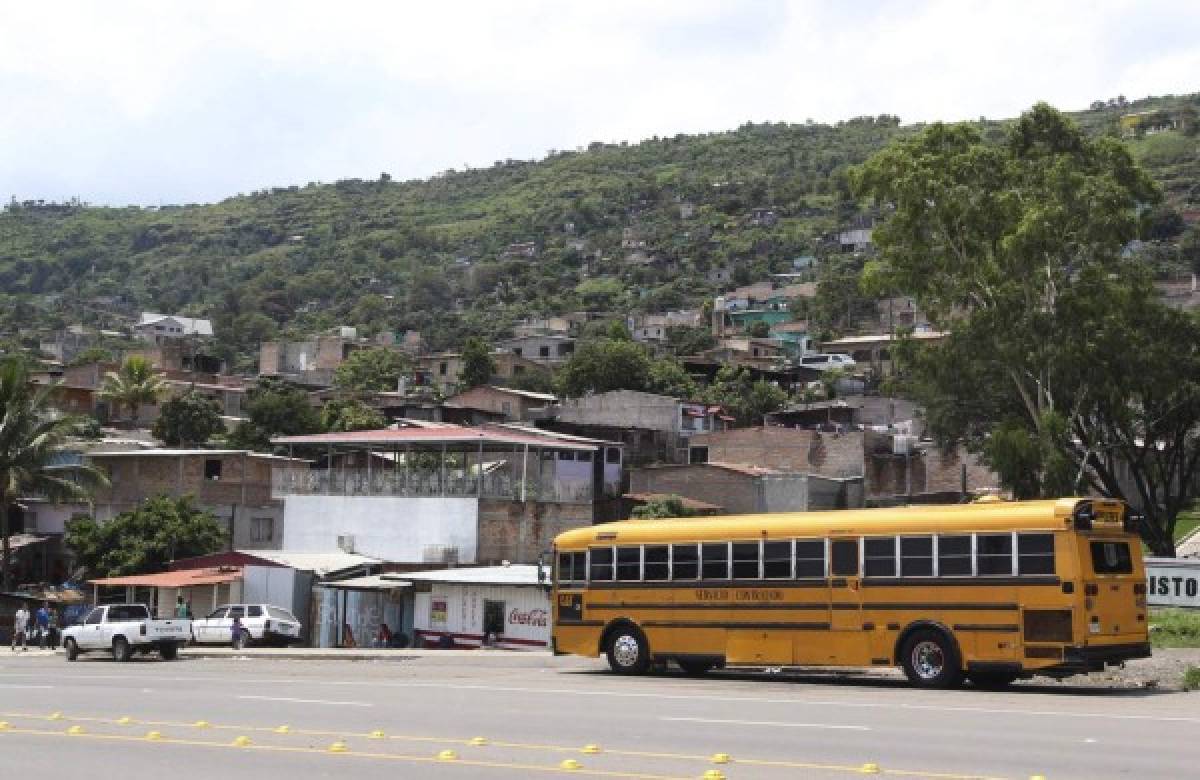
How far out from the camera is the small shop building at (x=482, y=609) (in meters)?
38.4

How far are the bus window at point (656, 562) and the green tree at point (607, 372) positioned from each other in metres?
67.9

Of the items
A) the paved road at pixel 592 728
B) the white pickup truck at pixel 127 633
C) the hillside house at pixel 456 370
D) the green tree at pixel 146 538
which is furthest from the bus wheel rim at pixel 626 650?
the hillside house at pixel 456 370

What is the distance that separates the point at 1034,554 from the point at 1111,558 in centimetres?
132

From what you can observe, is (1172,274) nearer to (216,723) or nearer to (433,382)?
(433,382)

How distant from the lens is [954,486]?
217 feet

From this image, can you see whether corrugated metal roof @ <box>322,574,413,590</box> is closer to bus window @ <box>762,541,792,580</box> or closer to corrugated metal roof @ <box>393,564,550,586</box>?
corrugated metal roof @ <box>393,564,550,586</box>

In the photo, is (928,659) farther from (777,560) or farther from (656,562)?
(656,562)

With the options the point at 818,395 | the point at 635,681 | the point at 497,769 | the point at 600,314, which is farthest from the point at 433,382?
the point at 497,769

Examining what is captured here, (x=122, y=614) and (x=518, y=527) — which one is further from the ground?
(x=518, y=527)

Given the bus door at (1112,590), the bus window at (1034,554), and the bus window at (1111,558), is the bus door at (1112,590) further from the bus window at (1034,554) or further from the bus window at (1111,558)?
the bus window at (1034,554)

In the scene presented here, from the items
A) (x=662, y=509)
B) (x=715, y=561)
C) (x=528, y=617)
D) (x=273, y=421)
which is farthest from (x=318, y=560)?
(x=273, y=421)

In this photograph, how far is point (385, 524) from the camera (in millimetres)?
49719

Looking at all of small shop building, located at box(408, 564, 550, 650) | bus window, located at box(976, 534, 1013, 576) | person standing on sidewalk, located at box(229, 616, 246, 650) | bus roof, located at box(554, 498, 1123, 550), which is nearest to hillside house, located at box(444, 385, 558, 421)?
small shop building, located at box(408, 564, 550, 650)

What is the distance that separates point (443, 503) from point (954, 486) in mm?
27156
